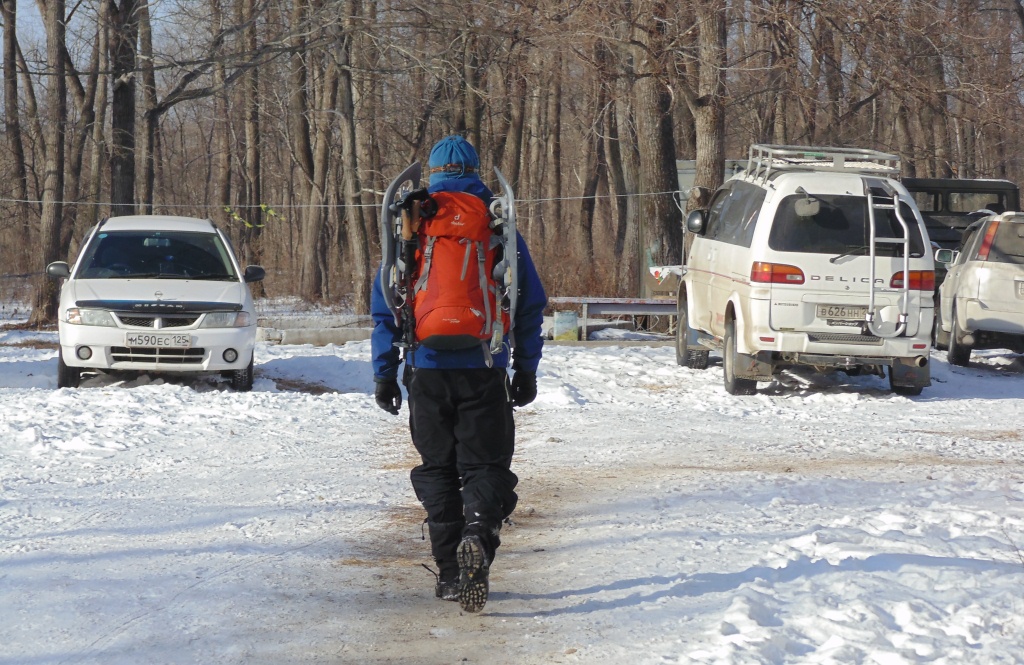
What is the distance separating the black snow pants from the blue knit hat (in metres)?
0.83

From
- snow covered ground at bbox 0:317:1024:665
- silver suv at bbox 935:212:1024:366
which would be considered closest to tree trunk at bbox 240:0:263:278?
silver suv at bbox 935:212:1024:366

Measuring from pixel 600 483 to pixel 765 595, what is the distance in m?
2.95

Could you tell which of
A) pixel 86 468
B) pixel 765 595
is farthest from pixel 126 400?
pixel 765 595

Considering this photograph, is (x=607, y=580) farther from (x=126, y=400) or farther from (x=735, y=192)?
(x=735, y=192)

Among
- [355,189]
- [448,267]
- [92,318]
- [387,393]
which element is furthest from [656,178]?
[448,267]

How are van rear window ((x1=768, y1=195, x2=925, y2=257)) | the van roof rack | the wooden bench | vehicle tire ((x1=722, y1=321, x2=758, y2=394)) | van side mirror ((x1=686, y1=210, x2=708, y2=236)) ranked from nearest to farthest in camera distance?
1. van rear window ((x1=768, y1=195, x2=925, y2=257))
2. vehicle tire ((x1=722, y1=321, x2=758, y2=394))
3. the van roof rack
4. van side mirror ((x1=686, y1=210, x2=708, y2=236))
5. the wooden bench

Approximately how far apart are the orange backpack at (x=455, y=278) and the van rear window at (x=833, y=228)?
23.4 ft

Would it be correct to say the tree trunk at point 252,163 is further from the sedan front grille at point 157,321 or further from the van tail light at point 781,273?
the van tail light at point 781,273

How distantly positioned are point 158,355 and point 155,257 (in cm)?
145

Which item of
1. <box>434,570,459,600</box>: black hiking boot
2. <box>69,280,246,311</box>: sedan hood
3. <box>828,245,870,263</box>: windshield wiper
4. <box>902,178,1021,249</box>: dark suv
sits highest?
<box>902,178,1021,249</box>: dark suv

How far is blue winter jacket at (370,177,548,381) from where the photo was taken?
4891mm

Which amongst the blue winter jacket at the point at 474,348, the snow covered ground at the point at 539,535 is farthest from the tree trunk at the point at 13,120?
the blue winter jacket at the point at 474,348

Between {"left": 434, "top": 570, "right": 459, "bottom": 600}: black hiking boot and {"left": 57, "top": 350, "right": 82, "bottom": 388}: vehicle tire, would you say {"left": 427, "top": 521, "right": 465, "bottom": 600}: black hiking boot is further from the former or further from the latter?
{"left": 57, "top": 350, "right": 82, "bottom": 388}: vehicle tire

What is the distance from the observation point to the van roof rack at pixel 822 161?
1252cm
